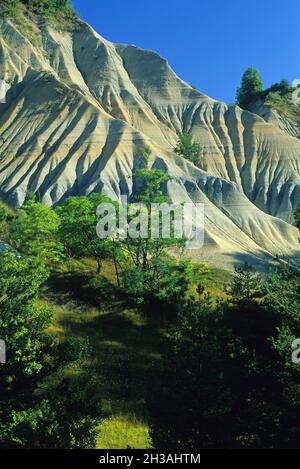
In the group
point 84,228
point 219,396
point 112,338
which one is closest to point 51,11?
point 84,228

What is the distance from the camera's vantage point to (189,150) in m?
76.1

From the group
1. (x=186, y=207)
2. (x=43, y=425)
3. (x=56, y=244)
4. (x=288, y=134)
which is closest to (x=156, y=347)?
(x=56, y=244)

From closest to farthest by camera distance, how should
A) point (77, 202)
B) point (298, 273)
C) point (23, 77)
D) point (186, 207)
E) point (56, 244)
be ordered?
point (298, 273) < point (56, 244) < point (77, 202) < point (186, 207) < point (23, 77)

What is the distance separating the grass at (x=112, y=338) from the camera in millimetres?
19406

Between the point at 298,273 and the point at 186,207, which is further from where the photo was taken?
the point at 186,207

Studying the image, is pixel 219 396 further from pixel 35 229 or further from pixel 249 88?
pixel 249 88

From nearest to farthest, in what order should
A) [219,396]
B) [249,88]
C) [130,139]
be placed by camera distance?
[219,396], [130,139], [249,88]

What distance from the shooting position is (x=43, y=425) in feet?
42.6

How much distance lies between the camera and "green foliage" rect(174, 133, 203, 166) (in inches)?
2982

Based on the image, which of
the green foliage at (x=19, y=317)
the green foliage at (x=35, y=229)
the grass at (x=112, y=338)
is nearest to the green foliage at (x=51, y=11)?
the green foliage at (x=35, y=229)

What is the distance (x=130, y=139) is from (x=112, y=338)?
152 feet

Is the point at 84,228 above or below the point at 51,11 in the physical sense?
below
